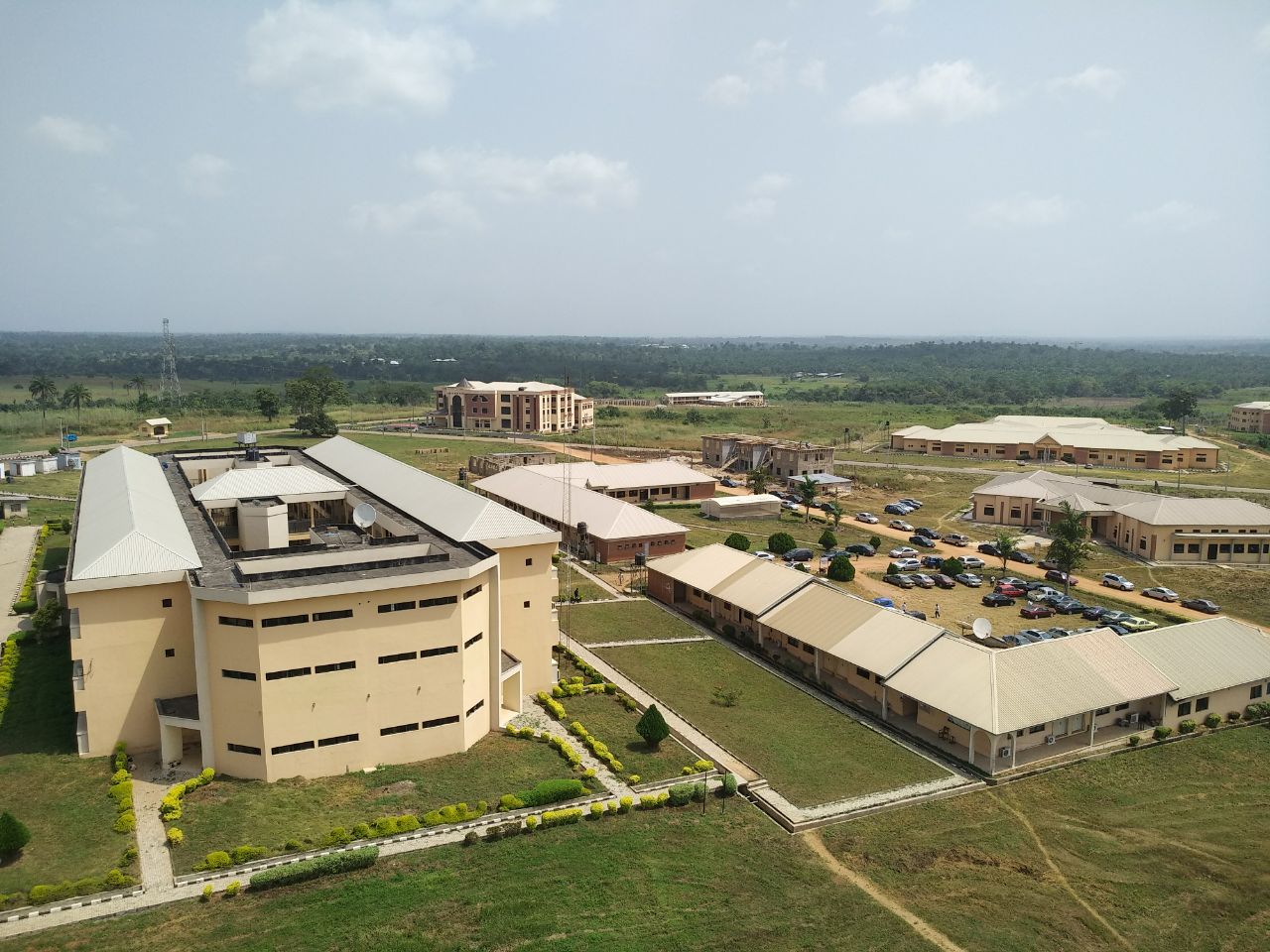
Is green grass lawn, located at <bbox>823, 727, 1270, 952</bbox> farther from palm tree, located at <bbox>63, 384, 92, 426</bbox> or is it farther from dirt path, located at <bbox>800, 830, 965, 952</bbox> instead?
palm tree, located at <bbox>63, 384, 92, 426</bbox>

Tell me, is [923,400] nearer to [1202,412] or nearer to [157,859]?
[1202,412]

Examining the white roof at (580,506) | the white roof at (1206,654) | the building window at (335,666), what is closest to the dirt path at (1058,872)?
the white roof at (1206,654)

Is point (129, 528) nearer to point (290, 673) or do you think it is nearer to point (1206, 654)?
point (290, 673)

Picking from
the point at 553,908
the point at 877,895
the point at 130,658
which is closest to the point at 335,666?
the point at 130,658

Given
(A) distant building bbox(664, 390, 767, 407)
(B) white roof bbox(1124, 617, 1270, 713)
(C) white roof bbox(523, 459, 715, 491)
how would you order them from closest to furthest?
(B) white roof bbox(1124, 617, 1270, 713) < (C) white roof bbox(523, 459, 715, 491) < (A) distant building bbox(664, 390, 767, 407)

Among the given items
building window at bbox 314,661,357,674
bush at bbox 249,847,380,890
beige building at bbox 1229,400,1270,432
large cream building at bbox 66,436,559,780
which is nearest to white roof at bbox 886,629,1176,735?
large cream building at bbox 66,436,559,780

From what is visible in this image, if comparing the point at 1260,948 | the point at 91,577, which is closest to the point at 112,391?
the point at 91,577

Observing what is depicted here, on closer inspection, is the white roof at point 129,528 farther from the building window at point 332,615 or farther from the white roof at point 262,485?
the building window at point 332,615
